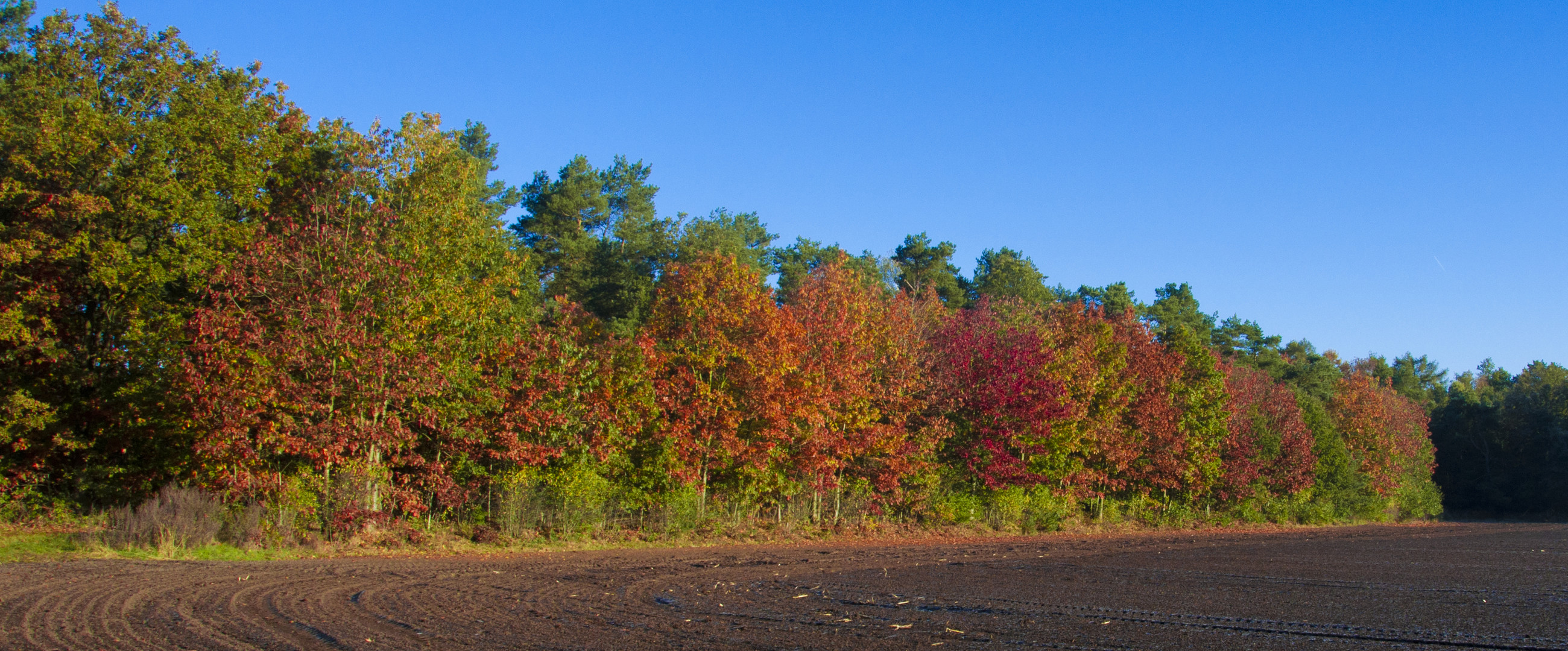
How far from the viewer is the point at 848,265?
50031 mm

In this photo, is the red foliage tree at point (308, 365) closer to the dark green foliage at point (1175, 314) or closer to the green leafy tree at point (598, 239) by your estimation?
the green leafy tree at point (598, 239)

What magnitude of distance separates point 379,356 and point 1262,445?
38654 mm

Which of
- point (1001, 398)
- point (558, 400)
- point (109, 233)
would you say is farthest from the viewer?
point (1001, 398)

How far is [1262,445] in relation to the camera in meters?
42.6

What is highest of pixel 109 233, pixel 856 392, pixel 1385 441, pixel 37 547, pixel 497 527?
pixel 109 233

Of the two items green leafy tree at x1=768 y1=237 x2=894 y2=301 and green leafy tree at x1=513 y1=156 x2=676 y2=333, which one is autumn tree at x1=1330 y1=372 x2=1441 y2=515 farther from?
green leafy tree at x1=513 y1=156 x2=676 y2=333

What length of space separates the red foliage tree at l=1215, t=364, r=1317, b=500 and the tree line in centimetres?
1036

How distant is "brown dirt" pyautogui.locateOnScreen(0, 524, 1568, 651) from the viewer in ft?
29.8

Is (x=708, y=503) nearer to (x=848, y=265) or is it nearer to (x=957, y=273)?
(x=848, y=265)

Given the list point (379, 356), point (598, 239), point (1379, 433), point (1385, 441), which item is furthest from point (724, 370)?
point (1385, 441)

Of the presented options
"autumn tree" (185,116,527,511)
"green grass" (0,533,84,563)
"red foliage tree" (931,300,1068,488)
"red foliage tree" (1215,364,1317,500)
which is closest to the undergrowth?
"green grass" (0,533,84,563)

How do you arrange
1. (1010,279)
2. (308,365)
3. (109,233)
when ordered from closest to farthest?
1. (308,365)
2. (109,233)
3. (1010,279)

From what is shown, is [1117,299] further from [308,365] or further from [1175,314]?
[308,365]

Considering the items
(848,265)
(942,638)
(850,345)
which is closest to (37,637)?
(942,638)
